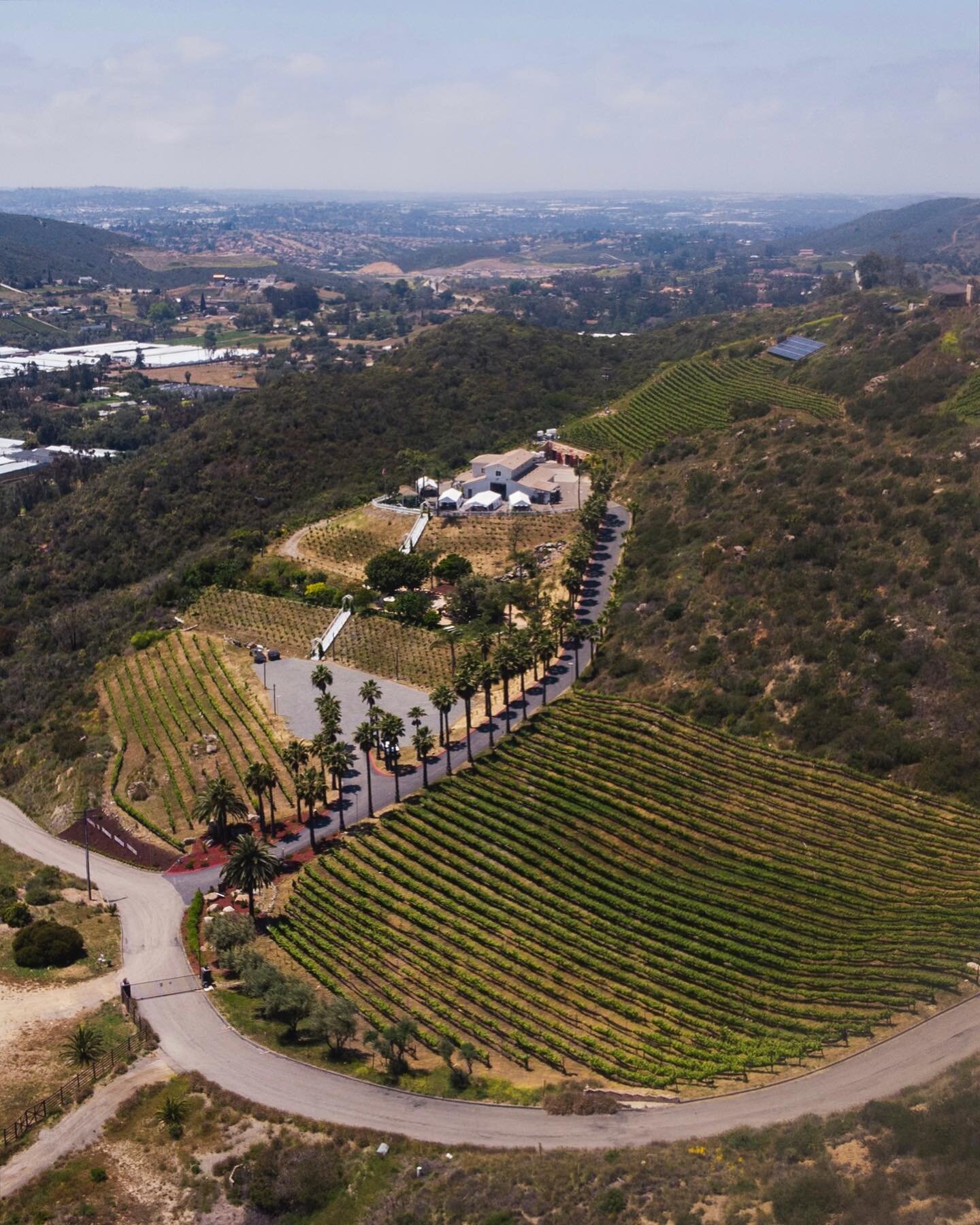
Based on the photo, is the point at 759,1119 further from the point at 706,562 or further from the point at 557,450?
the point at 557,450

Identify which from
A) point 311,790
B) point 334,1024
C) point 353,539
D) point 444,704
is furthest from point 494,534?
point 334,1024

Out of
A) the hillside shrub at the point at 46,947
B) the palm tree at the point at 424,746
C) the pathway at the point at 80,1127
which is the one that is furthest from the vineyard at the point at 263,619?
the pathway at the point at 80,1127

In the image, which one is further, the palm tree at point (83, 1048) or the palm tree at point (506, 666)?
the palm tree at point (506, 666)

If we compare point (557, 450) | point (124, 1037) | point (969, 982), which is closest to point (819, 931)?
point (969, 982)

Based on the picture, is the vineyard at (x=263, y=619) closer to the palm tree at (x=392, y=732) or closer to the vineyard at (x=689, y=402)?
the palm tree at (x=392, y=732)

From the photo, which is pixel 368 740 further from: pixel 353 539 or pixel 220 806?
pixel 353 539

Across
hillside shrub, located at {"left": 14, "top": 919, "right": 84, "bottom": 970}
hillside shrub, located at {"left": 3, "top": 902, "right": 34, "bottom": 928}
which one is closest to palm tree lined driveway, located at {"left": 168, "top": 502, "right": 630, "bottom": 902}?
hillside shrub, located at {"left": 14, "top": 919, "right": 84, "bottom": 970}

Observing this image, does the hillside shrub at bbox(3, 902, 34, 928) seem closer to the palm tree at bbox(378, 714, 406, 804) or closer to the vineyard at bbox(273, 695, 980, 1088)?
the vineyard at bbox(273, 695, 980, 1088)
